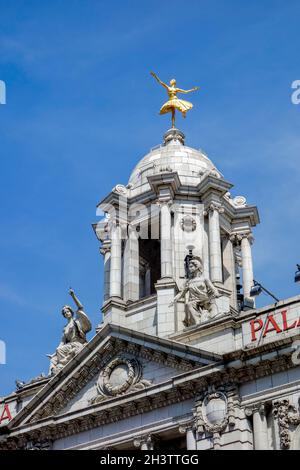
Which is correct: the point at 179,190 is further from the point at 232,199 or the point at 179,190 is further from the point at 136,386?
the point at 136,386

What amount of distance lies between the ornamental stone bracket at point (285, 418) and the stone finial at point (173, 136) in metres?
23.4

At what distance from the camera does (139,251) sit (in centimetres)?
6162

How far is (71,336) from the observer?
5547 cm

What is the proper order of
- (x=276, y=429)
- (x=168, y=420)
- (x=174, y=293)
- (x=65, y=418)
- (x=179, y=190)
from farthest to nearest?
Answer: (x=179, y=190), (x=174, y=293), (x=65, y=418), (x=168, y=420), (x=276, y=429)

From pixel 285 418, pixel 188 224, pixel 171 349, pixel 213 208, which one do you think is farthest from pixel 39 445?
pixel 213 208

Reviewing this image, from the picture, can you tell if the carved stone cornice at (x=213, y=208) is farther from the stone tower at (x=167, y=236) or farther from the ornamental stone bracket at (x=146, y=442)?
the ornamental stone bracket at (x=146, y=442)

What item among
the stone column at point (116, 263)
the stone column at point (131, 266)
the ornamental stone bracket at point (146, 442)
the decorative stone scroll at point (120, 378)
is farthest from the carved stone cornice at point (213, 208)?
the ornamental stone bracket at point (146, 442)

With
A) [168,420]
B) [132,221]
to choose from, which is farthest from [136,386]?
[132,221]

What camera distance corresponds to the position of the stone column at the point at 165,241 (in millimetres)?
55656

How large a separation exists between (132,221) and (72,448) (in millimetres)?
14089

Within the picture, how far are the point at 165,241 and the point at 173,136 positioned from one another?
9845 millimetres

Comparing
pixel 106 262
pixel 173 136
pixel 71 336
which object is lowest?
pixel 71 336

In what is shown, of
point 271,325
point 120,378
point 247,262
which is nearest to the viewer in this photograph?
point 271,325

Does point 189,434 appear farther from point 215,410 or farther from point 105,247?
point 105,247
